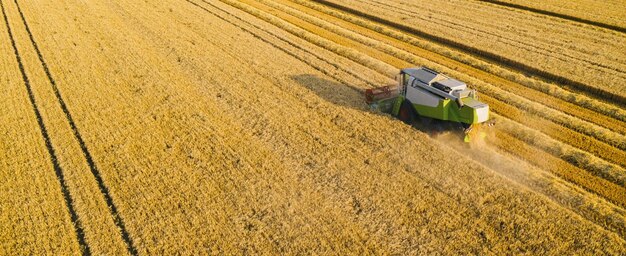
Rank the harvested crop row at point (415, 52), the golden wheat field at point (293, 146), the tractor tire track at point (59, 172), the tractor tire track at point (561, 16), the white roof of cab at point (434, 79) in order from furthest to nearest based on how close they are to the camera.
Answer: the tractor tire track at point (561, 16)
the harvested crop row at point (415, 52)
the white roof of cab at point (434, 79)
the golden wheat field at point (293, 146)
the tractor tire track at point (59, 172)

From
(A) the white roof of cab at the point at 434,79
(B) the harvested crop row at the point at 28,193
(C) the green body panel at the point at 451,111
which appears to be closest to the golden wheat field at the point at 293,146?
(B) the harvested crop row at the point at 28,193

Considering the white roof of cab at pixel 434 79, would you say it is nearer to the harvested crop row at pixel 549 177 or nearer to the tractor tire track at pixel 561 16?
the harvested crop row at pixel 549 177

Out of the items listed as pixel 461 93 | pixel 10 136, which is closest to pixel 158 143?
pixel 10 136

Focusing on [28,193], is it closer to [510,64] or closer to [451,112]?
[451,112]

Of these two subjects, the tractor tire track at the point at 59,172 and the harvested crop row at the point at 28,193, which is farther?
the tractor tire track at the point at 59,172

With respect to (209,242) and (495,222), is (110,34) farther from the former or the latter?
(495,222)
